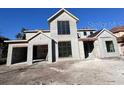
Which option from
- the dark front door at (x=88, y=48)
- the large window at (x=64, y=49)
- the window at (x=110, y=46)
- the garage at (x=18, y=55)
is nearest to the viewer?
the large window at (x=64, y=49)

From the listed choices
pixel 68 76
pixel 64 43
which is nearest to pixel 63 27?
pixel 64 43

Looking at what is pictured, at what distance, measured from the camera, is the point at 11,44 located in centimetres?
1656

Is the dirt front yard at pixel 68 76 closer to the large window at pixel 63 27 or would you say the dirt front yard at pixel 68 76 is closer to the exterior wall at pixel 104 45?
the exterior wall at pixel 104 45

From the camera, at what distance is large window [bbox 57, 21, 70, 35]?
690 inches

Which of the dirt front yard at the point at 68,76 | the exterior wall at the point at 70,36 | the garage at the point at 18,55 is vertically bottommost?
the dirt front yard at the point at 68,76

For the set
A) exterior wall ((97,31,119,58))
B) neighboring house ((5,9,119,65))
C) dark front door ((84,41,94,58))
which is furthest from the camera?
dark front door ((84,41,94,58))

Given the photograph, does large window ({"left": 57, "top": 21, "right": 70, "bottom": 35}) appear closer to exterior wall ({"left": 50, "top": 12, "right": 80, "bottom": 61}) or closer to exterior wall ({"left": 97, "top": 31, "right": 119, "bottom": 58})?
exterior wall ({"left": 50, "top": 12, "right": 80, "bottom": 61})

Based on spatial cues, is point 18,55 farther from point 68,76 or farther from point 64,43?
point 68,76

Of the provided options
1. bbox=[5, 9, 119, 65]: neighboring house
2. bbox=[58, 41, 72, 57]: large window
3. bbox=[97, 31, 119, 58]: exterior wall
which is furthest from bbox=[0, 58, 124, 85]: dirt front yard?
bbox=[97, 31, 119, 58]: exterior wall

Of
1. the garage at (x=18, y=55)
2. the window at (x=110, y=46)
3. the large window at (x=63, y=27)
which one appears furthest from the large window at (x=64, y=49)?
the garage at (x=18, y=55)

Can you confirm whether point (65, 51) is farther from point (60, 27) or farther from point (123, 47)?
point (123, 47)

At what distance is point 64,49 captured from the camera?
17.1 meters

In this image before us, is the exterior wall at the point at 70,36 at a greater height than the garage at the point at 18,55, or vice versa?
the exterior wall at the point at 70,36

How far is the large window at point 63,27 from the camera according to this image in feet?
57.5
